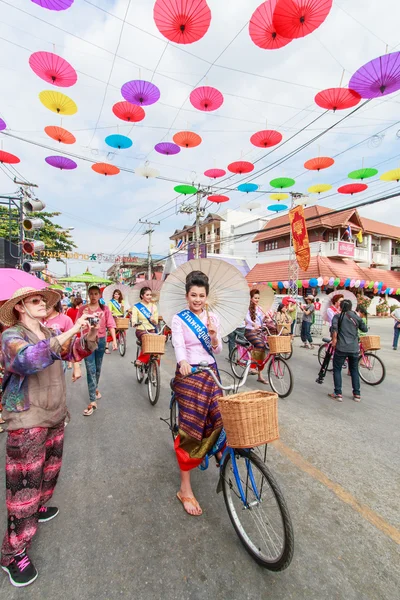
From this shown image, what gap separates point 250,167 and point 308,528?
10.5m

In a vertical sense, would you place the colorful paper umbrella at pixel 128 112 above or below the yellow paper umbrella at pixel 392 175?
above

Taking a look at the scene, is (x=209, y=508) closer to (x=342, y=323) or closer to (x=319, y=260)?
(x=342, y=323)

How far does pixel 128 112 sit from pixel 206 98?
1.97 meters

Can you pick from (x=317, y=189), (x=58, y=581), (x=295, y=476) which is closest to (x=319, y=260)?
(x=317, y=189)

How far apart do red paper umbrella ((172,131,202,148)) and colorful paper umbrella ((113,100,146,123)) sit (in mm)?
1374

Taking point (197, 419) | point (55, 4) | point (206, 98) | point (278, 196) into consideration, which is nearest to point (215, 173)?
point (278, 196)

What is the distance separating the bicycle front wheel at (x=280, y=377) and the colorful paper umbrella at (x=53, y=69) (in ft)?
22.6

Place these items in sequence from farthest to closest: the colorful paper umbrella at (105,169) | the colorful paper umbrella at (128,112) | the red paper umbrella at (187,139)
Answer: the colorful paper umbrella at (105,169)
the red paper umbrella at (187,139)
the colorful paper umbrella at (128,112)

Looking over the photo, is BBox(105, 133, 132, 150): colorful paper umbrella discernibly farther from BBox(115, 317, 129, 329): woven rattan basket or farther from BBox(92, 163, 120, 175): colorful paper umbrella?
BBox(115, 317, 129, 329): woven rattan basket

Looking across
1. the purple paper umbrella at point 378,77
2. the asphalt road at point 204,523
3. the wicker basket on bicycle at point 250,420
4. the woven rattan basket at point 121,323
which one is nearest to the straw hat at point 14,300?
the wicker basket on bicycle at point 250,420

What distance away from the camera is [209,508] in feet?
8.09

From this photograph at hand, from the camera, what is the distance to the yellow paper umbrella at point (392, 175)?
26.6 ft

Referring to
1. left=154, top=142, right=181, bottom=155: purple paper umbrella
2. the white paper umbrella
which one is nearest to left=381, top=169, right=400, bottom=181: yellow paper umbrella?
left=154, top=142, right=181, bottom=155: purple paper umbrella

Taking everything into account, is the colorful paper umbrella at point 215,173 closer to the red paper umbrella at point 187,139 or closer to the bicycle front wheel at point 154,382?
the red paper umbrella at point 187,139
